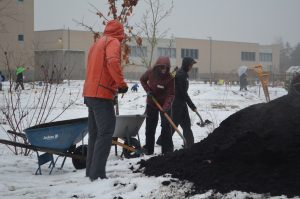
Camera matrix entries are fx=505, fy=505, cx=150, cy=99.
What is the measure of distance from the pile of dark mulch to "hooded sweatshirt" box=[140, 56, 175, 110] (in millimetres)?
2333

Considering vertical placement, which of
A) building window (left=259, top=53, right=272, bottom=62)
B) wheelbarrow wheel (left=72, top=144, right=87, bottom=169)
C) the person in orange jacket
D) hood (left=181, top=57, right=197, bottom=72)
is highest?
building window (left=259, top=53, right=272, bottom=62)

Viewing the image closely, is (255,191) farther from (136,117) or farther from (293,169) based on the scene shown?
(136,117)

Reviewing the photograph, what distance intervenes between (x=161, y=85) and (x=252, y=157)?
10.8ft

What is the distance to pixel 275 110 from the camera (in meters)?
5.21

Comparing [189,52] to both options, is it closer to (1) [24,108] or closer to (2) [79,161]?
A: (1) [24,108]

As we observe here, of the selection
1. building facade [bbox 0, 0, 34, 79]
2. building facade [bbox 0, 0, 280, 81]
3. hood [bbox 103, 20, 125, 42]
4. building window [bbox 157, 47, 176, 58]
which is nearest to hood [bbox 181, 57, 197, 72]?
hood [bbox 103, 20, 125, 42]

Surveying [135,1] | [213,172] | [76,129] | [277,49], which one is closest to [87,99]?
[76,129]

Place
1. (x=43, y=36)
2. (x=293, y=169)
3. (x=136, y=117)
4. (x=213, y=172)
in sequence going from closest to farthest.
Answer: (x=293, y=169) → (x=213, y=172) → (x=136, y=117) → (x=43, y=36)

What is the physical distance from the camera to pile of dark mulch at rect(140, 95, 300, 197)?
172 inches

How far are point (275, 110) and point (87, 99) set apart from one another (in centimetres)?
204

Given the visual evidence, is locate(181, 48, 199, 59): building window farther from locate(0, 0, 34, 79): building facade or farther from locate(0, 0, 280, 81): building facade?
locate(0, 0, 34, 79): building facade

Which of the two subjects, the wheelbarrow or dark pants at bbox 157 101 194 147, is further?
dark pants at bbox 157 101 194 147

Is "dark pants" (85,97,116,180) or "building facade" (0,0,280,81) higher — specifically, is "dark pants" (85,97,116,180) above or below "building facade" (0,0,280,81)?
below

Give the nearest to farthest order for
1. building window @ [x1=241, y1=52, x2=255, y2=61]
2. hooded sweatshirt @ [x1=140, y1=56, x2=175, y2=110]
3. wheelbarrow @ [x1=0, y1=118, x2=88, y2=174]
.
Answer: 1. wheelbarrow @ [x1=0, y1=118, x2=88, y2=174]
2. hooded sweatshirt @ [x1=140, y1=56, x2=175, y2=110]
3. building window @ [x1=241, y1=52, x2=255, y2=61]
